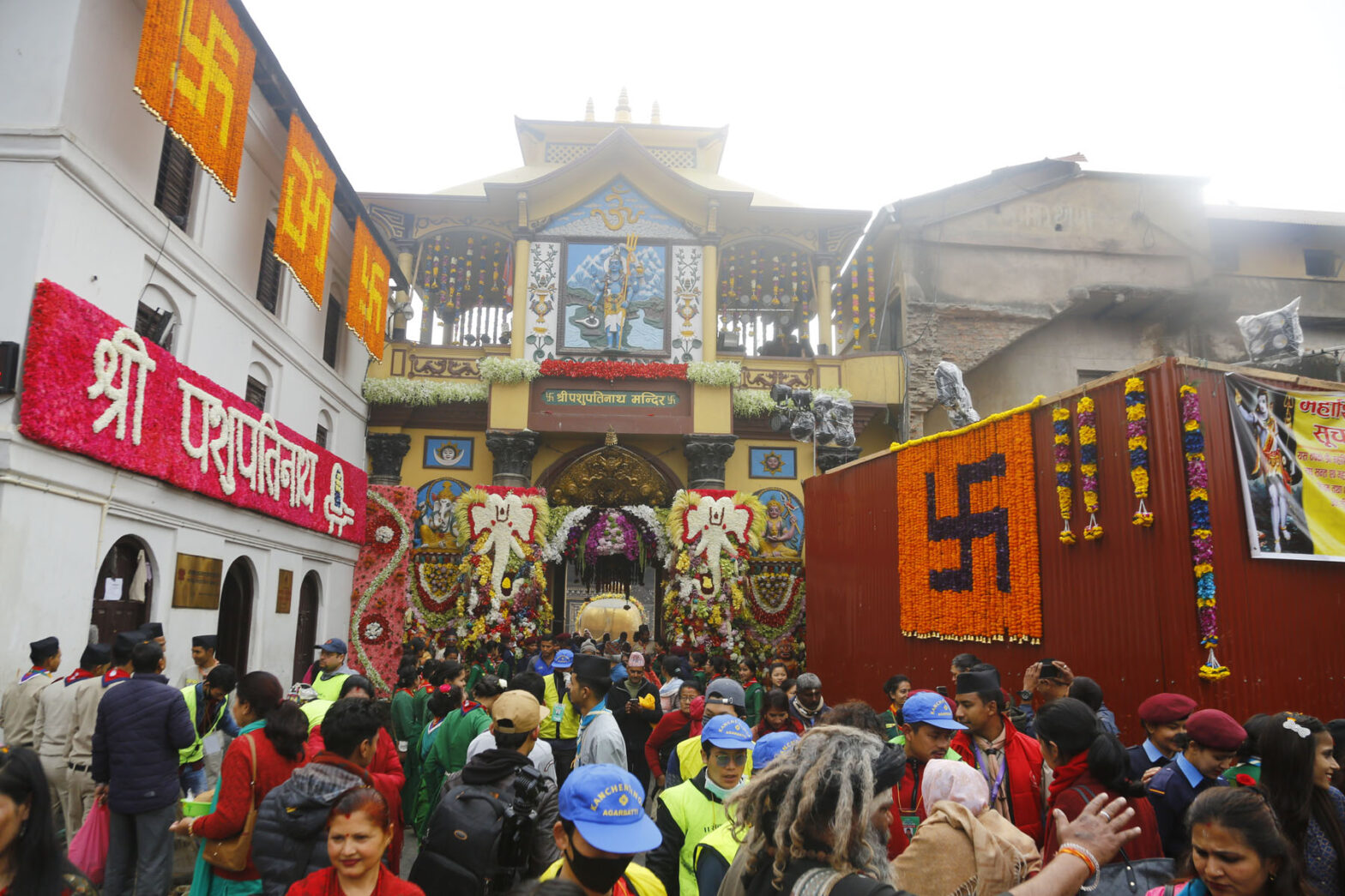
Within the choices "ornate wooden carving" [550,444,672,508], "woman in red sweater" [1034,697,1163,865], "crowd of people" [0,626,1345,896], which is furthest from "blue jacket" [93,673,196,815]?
"ornate wooden carving" [550,444,672,508]

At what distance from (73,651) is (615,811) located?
9.09m

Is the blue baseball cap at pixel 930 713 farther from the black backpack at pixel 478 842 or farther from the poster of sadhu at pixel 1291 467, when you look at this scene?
the poster of sadhu at pixel 1291 467

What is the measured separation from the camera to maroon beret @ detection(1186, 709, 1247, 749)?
399 cm

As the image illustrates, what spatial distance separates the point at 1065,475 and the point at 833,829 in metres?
7.73

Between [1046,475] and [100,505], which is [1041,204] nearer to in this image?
[1046,475]

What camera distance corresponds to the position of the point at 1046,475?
977 centimetres

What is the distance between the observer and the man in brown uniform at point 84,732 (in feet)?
21.8

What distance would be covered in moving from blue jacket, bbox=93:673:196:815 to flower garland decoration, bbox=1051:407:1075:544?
8.12 meters

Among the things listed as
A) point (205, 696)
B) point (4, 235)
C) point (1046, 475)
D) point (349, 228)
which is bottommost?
point (205, 696)

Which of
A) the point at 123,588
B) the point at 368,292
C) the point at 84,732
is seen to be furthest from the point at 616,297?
the point at 84,732

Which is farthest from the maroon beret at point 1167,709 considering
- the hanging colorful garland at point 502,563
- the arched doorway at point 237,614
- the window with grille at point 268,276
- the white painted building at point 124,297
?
the window with grille at point 268,276

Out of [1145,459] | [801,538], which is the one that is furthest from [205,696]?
[801,538]

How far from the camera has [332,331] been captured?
61.4ft

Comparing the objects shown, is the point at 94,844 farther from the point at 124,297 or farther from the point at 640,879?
the point at 124,297
